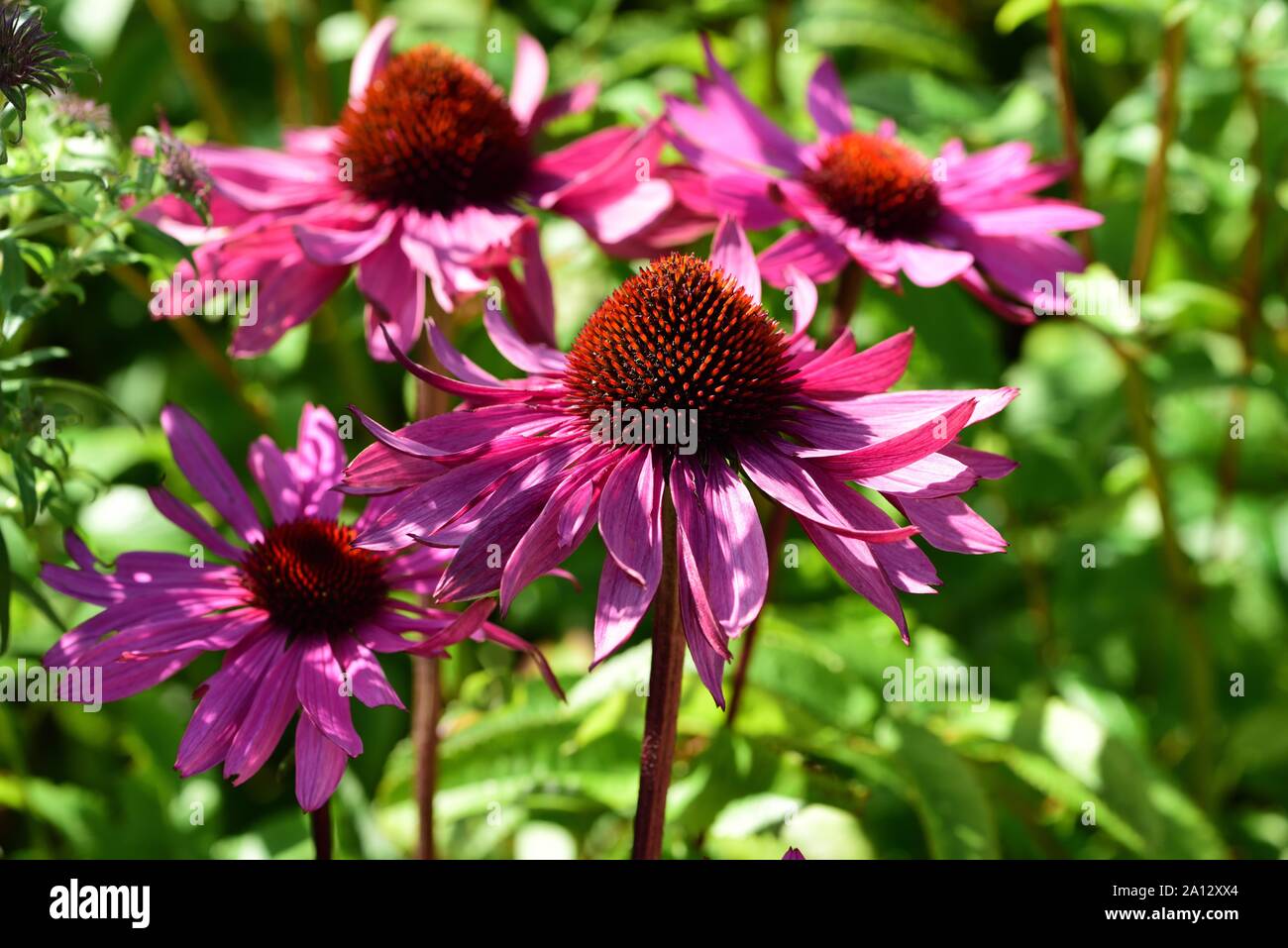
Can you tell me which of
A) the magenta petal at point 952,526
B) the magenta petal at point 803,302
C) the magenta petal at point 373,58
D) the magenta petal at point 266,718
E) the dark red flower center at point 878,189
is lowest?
the magenta petal at point 266,718

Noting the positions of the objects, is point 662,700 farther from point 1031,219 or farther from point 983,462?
point 1031,219

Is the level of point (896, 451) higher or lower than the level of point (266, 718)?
higher

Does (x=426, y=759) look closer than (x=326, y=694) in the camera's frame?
No

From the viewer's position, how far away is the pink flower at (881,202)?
133cm

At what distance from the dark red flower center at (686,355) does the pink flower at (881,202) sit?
24 centimetres

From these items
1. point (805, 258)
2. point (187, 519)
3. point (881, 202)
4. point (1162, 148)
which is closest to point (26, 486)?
point (187, 519)

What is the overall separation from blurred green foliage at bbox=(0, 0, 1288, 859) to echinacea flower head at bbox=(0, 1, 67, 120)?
1.78ft

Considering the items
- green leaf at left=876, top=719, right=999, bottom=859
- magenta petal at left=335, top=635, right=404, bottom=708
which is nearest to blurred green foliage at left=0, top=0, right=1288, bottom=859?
green leaf at left=876, top=719, right=999, bottom=859

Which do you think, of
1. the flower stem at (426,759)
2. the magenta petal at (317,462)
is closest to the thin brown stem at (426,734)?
the flower stem at (426,759)

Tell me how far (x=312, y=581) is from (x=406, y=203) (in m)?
0.50

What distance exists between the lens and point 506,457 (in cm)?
102

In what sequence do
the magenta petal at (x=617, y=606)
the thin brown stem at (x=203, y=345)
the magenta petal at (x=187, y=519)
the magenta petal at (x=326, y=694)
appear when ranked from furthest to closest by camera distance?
the thin brown stem at (x=203, y=345)
the magenta petal at (x=187, y=519)
the magenta petal at (x=326, y=694)
the magenta petal at (x=617, y=606)

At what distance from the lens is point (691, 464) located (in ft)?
3.30

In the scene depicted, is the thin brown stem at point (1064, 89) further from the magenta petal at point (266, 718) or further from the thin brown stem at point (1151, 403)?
the magenta petal at point (266, 718)
